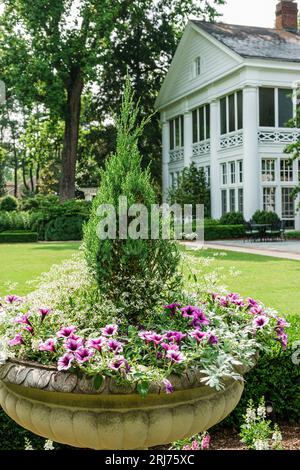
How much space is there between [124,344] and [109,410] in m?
0.48

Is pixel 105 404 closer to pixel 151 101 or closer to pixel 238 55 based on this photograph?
pixel 238 55

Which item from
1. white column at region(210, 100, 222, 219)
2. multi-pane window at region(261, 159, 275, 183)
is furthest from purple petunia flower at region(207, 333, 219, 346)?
white column at region(210, 100, 222, 219)

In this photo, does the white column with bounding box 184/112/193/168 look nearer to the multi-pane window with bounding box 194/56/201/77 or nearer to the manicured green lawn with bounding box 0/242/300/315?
the multi-pane window with bounding box 194/56/201/77

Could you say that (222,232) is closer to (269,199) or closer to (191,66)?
(269,199)

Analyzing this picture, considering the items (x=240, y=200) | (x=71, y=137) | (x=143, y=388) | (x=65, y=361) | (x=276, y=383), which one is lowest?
(x=276, y=383)

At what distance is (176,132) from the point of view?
113ft

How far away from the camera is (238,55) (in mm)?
25328

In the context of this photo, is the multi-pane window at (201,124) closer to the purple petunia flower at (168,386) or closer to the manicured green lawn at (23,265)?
the manicured green lawn at (23,265)

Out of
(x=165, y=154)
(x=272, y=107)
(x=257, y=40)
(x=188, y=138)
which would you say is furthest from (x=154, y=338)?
(x=165, y=154)

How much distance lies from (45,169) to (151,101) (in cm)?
1818

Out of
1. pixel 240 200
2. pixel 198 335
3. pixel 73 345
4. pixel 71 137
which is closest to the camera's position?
pixel 73 345

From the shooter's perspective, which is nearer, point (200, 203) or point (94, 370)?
point (94, 370)

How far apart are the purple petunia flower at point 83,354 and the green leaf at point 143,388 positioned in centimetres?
32

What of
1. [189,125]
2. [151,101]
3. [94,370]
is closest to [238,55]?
[189,125]
